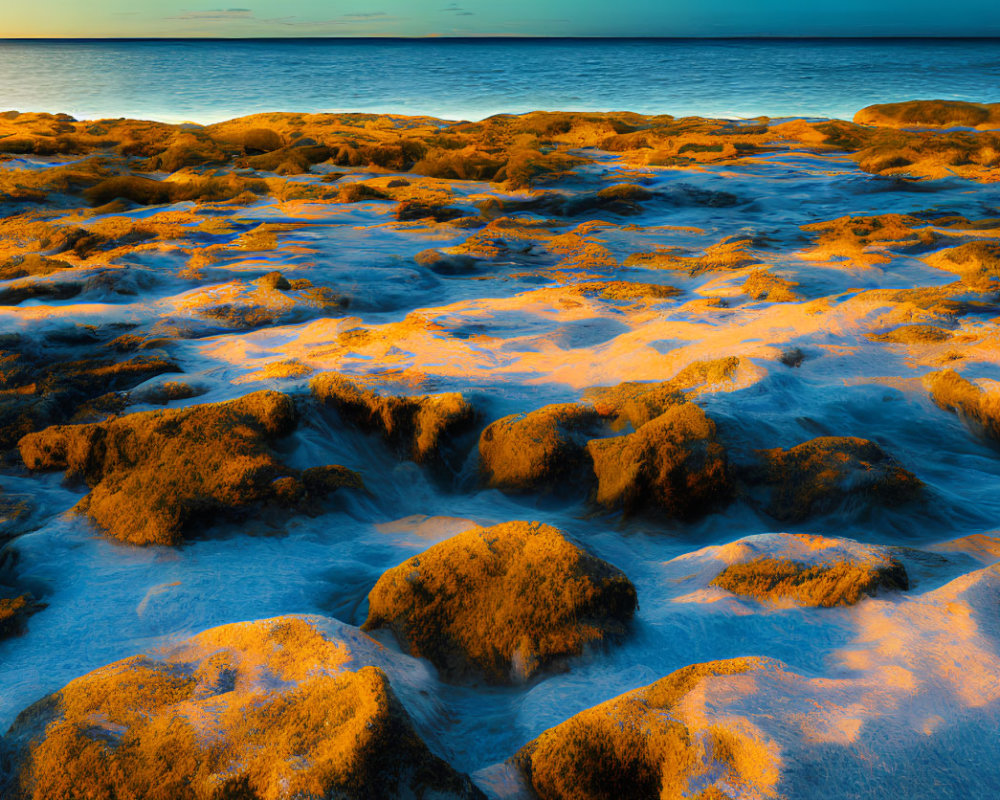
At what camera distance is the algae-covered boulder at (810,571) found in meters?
2.22

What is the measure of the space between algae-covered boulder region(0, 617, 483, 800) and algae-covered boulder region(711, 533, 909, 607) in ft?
4.07

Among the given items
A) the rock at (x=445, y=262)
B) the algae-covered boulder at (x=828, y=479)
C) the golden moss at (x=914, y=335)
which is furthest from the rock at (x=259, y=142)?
the algae-covered boulder at (x=828, y=479)

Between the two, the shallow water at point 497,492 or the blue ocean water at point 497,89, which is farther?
the blue ocean water at point 497,89

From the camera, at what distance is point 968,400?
3664 millimetres

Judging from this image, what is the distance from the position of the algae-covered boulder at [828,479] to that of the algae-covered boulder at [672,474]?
238 millimetres

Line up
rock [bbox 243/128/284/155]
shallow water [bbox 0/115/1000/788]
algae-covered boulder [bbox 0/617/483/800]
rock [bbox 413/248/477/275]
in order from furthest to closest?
1. rock [bbox 243/128/284/155]
2. rock [bbox 413/248/477/275]
3. shallow water [bbox 0/115/1000/788]
4. algae-covered boulder [bbox 0/617/483/800]

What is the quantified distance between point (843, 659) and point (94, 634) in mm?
2357

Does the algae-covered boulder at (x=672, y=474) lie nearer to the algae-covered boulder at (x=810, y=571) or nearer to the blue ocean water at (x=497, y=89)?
the algae-covered boulder at (x=810, y=571)

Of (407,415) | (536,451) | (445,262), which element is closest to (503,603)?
(536,451)

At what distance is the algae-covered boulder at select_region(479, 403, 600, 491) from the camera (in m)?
3.22

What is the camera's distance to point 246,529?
2861mm

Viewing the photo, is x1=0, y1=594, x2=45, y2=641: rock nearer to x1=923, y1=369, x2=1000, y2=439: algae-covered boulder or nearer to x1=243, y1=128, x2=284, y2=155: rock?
x1=923, y1=369, x2=1000, y2=439: algae-covered boulder

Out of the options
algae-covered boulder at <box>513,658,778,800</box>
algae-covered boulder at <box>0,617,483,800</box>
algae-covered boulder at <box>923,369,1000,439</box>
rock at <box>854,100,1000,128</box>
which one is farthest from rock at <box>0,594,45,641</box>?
rock at <box>854,100,1000,128</box>

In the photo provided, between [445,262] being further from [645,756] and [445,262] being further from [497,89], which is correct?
[497,89]
